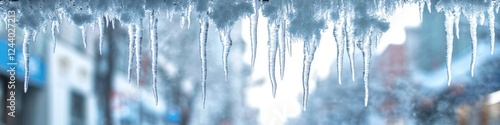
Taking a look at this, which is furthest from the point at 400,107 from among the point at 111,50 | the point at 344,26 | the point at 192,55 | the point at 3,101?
the point at 344,26

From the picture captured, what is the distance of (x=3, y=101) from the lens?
8523 millimetres

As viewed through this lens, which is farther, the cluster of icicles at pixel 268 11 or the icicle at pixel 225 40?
the icicle at pixel 225 40

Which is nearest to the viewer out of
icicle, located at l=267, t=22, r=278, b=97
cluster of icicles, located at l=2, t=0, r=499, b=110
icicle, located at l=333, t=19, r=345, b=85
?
cluster of icicles, located at l=2, t=0, r=499, b=110

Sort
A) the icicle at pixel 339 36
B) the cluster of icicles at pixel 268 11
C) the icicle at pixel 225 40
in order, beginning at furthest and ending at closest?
the icicle at pixel 225 40 → the icicle at pixel 339 36 → the cluster of icicles at pixel 268 11

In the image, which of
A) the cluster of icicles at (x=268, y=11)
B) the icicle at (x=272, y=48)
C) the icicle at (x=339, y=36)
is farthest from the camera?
the icicle at (x=272, y=48)

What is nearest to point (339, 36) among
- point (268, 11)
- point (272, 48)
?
point (272, 48)

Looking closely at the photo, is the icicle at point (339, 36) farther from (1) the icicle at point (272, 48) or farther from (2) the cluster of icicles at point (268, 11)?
(1) the icicle at point (272, 48)

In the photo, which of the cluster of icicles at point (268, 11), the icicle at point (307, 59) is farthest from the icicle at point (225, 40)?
the icicle at point (307, 59)

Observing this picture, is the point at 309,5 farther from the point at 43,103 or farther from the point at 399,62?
the point at 399,62

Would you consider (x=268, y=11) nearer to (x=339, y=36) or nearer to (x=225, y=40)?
(x=339, y=36)

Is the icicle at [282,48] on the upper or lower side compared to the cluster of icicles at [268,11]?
lower

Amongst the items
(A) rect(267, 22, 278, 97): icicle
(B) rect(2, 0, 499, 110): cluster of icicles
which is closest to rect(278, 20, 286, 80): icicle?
(A) rect(267, 22, 278, 97): icicle

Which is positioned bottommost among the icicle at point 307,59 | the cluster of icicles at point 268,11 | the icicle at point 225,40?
the icicle at point 307,59

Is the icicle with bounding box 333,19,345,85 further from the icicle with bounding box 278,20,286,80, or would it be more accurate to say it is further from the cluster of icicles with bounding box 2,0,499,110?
A: the icicle with bounding box 278,20,286,80
